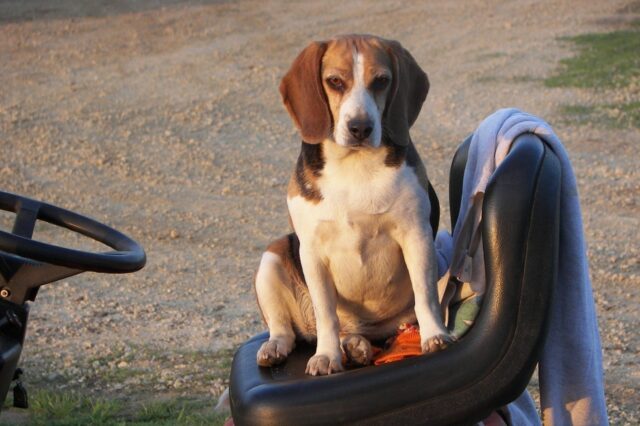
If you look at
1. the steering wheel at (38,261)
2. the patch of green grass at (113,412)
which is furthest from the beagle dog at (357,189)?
the patch of green grass at (113,412)

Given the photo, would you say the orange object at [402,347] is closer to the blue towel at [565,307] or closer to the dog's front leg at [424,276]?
the dog's front leg at [424,276]

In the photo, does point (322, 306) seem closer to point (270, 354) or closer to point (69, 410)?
point (270, 354)

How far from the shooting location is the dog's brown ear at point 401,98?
3449 mm

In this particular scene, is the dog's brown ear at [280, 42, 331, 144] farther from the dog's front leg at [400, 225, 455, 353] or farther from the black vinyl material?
the black vinyl material

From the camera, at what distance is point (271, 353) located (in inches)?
141

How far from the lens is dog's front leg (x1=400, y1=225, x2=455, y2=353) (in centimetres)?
344

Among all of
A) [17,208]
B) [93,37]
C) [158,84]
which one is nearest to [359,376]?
[17,208]

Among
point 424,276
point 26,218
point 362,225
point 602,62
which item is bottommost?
point 602,62

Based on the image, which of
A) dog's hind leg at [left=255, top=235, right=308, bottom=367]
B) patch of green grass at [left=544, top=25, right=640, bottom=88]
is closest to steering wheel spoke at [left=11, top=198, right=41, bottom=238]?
dog's hind leg at [left=255, top=235, right=308, bottom=367]

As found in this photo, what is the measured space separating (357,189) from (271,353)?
0.59 meters

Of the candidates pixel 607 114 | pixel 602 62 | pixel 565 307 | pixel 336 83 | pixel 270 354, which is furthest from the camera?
pixel 602 62

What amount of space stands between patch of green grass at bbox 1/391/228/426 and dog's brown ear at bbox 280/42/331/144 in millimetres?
2049

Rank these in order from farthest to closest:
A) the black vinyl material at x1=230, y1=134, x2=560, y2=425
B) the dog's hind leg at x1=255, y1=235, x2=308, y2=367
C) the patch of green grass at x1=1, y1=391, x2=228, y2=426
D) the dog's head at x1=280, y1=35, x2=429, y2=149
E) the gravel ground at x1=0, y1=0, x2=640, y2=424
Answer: the gravel ground at x1=0, y1=0, x2=640, y2=424 → the patch of green grass at x1=1, y1=391, x2=228, y2=426 → the dog's hind leg at x1=255, y1=235, x2=308, y2=367 → the dog's head at x1=280, y1=35, x2=429, y2=149 → the black vinyl material at x1=230, y1=134, x2=560, y2=425

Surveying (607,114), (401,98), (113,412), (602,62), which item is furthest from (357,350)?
(602,62)
